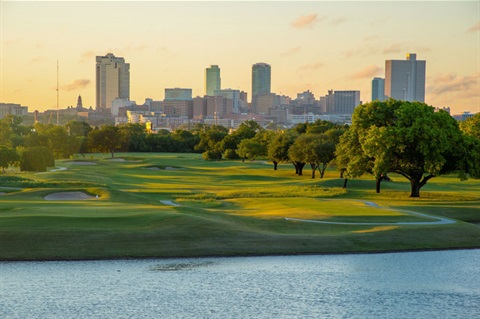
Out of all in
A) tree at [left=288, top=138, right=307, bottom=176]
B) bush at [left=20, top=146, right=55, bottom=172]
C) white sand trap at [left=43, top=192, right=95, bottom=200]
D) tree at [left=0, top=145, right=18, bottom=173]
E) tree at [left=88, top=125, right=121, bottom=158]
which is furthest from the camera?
tree at [left=88, top=125, right=121, bottom=158]

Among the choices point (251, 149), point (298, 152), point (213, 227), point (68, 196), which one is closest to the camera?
point (213, 227)

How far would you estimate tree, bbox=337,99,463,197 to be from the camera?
67.5m

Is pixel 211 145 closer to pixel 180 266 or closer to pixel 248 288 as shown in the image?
pixel 180 266

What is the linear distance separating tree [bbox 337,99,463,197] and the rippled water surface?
2828cm

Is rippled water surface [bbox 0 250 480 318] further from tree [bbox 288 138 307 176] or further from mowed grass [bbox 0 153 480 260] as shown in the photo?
tree [bbox 288 138 307 176]

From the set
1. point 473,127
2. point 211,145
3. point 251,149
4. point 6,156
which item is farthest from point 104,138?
point 473,127

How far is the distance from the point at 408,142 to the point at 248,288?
40.0m

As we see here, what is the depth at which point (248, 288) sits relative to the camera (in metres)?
32.9

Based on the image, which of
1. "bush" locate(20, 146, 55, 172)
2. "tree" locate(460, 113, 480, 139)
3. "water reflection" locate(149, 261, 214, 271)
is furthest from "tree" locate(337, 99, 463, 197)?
"tree" locate(460, 113, 480, 139)

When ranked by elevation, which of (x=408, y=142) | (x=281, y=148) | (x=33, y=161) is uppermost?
(x=408, y=142)

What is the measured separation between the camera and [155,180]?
98375 millimetres

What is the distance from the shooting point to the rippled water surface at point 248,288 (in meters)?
29.2

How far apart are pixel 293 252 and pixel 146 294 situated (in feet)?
37.6

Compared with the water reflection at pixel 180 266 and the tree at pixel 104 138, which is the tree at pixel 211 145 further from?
the water reflection at pixel 180 266
